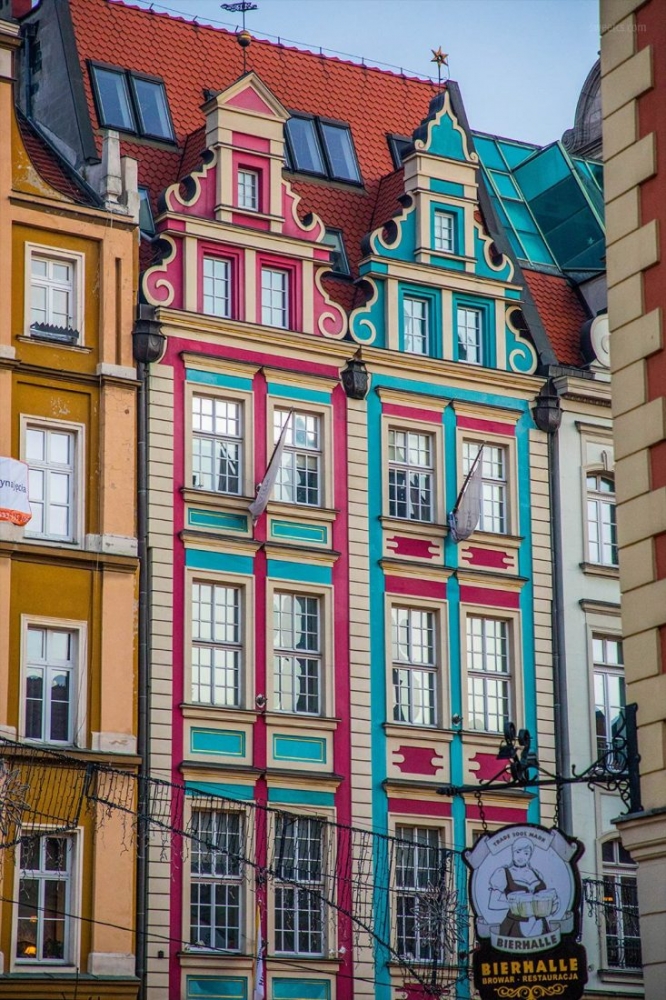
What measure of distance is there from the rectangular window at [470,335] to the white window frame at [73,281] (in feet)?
23.3

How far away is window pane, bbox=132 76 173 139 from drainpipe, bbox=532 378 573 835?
25.7ft

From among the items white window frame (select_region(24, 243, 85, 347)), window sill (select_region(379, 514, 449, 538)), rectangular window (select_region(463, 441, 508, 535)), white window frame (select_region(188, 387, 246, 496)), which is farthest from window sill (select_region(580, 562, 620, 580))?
white window frame (select_region(24, 243, 85, 347))

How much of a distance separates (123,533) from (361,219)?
8784mm

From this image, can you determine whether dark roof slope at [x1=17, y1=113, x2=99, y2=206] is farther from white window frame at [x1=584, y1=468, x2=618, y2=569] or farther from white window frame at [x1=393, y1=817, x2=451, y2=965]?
white window frame at [x1=393, y1=817, x2=451, y2=965]

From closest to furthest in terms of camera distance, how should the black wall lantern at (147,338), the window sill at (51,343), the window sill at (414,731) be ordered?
1. the window sill at (51,343)
2. the black wall lantern at (147,338)
3. the window sill at (414,731)

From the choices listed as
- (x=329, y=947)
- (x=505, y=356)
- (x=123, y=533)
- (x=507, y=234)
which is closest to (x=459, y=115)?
(x=507, y=234)

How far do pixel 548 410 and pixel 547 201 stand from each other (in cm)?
647

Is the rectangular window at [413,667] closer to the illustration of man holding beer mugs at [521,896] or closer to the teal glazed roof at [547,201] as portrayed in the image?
the teal glazed roof at [547,201]

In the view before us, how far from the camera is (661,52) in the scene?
2067cm

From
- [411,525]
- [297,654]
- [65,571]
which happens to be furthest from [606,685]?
[65,571]

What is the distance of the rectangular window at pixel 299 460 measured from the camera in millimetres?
33562

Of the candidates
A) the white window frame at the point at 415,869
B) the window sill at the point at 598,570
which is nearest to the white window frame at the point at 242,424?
the white window frame at the point at 415,869

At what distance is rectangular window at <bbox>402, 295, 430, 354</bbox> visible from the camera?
35.6 meters

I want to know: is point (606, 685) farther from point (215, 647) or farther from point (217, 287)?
point (217, 287)
